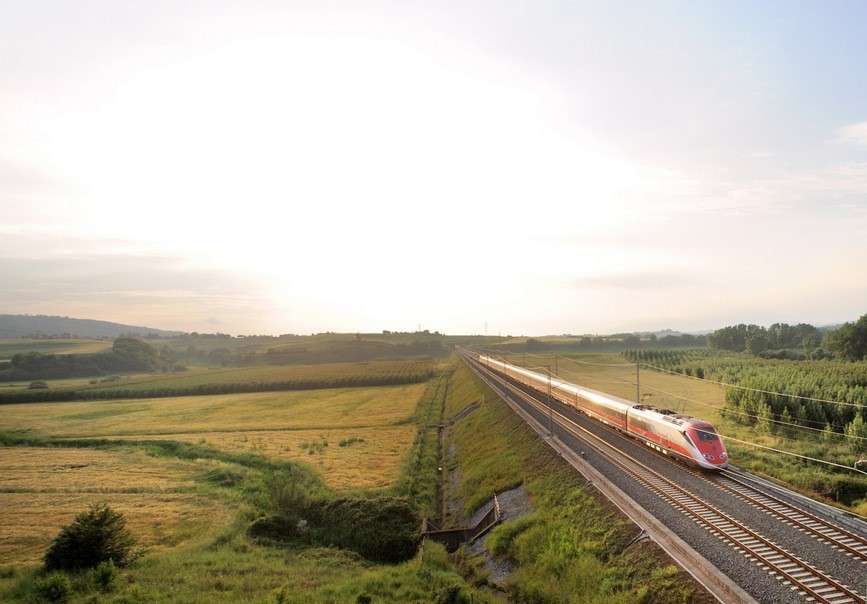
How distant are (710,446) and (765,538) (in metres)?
9.11

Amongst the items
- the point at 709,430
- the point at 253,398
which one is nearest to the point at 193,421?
the point at 253,398

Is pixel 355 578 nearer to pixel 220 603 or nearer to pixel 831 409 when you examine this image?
pixel 220 603

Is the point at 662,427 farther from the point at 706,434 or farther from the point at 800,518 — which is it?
the point at 800,518

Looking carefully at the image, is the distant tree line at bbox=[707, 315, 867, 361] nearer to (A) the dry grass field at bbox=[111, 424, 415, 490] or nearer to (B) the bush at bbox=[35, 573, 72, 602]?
(A) the dry grass field at bbox=[111, 424, 415, 490]

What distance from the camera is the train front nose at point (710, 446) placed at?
1048 inches

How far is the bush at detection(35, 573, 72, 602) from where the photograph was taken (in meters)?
19.4

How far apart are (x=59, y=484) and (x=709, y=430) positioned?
48.1 metres

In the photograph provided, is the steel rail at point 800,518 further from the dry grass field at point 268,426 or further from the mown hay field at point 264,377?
the mown hay field at point 264,377

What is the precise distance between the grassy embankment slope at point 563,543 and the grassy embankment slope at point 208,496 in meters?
2.85

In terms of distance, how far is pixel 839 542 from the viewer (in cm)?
1789

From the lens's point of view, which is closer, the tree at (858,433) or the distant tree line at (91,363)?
the tree at (858,433)

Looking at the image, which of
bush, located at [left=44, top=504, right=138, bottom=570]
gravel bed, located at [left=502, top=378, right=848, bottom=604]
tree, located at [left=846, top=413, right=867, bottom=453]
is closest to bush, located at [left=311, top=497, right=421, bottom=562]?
bush, located at [left=44, top=504, right=138, bottom=570]

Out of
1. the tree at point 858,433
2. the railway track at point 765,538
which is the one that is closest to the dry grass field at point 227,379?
the tree at point 858,433

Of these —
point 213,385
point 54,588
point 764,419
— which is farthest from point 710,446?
point 213,385
